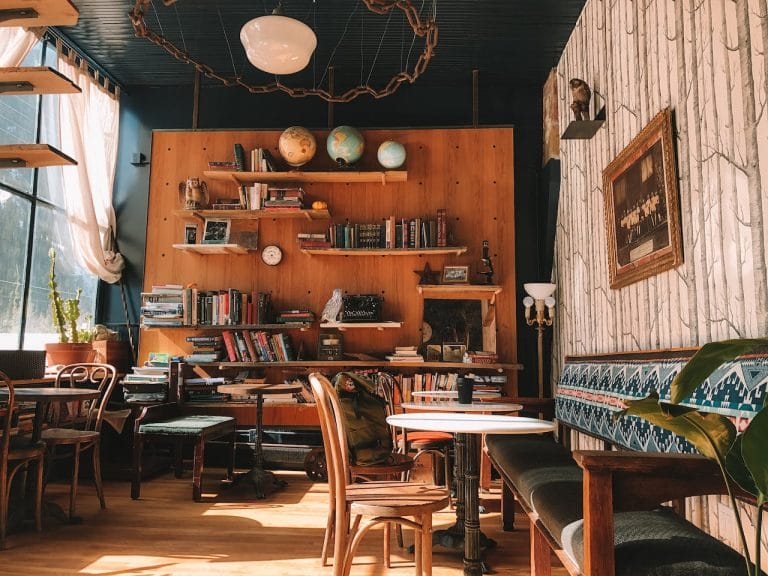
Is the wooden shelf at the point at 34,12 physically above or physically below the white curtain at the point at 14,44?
below

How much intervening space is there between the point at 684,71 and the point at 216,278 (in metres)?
4.46

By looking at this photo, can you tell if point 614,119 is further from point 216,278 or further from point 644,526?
point 216,278

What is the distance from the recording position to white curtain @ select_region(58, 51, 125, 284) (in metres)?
5.54

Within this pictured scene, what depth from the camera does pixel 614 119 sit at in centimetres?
382

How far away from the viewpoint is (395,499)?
2258 millimetres

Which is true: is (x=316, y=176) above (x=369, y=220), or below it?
above

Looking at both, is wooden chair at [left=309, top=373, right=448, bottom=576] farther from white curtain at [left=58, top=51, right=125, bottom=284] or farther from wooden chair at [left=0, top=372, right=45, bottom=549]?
white curtain at [left=58, top=51, right=125, bottom=284]

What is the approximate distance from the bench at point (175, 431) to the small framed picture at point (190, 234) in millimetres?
1682

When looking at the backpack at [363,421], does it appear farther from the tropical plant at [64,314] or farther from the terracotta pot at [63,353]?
the tropical plant at [64,314]

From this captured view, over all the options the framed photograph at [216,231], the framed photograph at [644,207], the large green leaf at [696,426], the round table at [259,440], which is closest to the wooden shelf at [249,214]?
the framed photograph at [216,231]

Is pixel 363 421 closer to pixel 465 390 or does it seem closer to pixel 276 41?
pixel 465 390

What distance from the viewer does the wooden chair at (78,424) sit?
3.71 metres

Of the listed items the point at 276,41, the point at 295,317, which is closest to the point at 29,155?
the point at 276,41

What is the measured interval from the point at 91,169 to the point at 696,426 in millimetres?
6008
